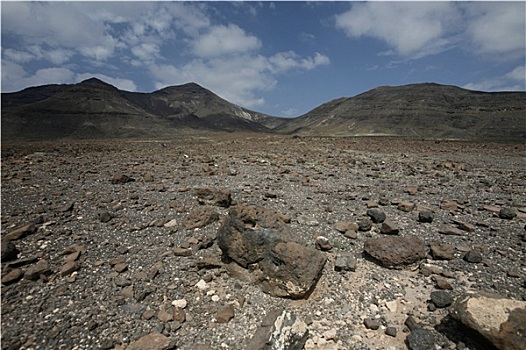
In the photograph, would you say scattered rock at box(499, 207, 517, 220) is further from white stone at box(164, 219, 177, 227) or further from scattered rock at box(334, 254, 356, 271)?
white stone at box(164, 219, 177, 227)

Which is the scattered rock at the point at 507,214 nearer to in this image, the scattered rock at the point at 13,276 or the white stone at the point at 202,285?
the white stone at the point at 202,285

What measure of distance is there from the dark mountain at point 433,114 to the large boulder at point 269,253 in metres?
68.1

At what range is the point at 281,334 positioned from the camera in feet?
12.0

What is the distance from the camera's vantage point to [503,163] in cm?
1642

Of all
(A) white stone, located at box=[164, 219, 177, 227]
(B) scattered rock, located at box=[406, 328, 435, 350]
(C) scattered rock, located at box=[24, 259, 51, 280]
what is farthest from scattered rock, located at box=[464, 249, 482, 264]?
(C) scattered rock, located at box=[24, 259, 51, 280]

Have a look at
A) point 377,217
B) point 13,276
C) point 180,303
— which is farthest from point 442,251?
point 13,276

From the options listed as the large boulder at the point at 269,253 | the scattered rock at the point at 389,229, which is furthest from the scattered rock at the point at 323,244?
the scattered rock at the point at 389,229

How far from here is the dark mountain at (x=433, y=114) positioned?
7112 centimetres

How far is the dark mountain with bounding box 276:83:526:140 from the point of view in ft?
233

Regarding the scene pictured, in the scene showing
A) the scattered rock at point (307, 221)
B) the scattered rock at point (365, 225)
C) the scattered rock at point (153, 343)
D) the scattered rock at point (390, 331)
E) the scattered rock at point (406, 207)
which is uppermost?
A: the scattered rock at point (406, 207)

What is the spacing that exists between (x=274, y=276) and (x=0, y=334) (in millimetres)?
3562

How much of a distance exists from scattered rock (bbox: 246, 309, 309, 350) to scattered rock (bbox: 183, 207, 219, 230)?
9.24 ft

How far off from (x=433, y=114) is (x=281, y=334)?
321 feet

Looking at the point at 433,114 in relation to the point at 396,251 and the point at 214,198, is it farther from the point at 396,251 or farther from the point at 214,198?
the point at 396,251
